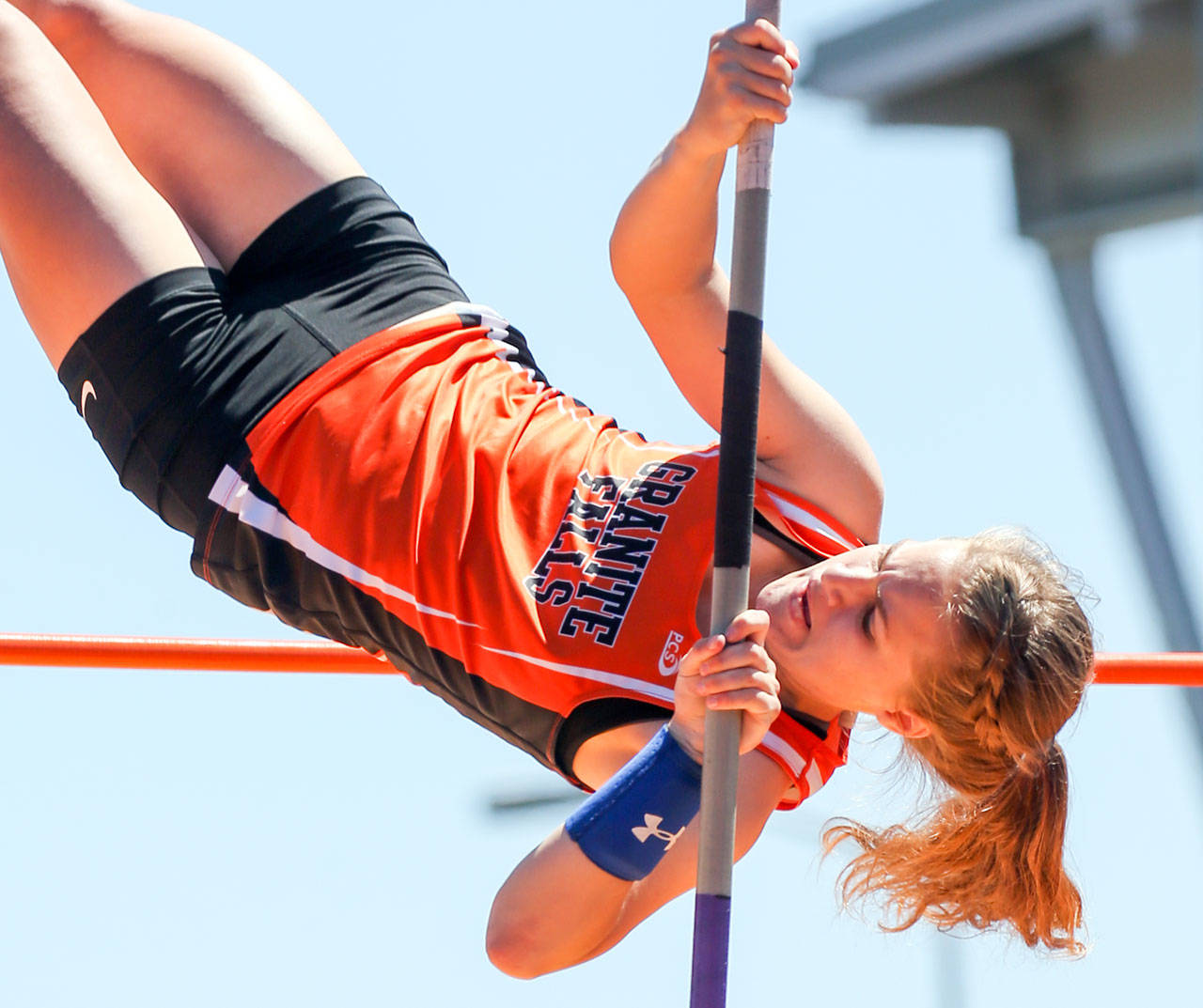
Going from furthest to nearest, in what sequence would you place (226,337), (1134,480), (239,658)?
(1134,480), (239,658), (226,337)

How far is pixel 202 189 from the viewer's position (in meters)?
1.67

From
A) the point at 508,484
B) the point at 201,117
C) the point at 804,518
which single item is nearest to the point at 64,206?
the point at 201,117

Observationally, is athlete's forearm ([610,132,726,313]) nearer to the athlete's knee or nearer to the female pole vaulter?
the female pole vaulter

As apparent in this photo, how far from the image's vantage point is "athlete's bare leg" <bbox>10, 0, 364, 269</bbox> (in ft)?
5.44

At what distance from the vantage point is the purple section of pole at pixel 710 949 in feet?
3.76

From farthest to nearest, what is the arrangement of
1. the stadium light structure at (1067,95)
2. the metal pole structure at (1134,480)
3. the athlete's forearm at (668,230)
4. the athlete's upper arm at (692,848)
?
the stadium light structure at (1067,95), the metal pole structure at (1134,480), the athlete's forearm at (668,230), the athlete's upper arm at (692,848)

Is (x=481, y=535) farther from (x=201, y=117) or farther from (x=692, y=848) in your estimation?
(x=201, y=117)

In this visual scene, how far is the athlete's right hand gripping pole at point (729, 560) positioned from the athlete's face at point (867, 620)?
0.25m

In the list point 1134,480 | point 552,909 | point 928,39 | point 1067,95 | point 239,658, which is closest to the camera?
point 552,909

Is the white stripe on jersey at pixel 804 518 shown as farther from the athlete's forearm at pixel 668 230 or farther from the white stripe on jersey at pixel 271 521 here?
A: the white stripe on jersey at pixel 271 521

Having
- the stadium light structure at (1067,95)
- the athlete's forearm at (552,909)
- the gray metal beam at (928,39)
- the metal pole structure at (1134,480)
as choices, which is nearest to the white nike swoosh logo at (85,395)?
the athlete's forearm at (552,909)

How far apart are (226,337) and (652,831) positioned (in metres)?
0.71

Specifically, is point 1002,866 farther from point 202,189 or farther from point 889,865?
point 202,189

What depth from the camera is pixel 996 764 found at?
1.49 meters
